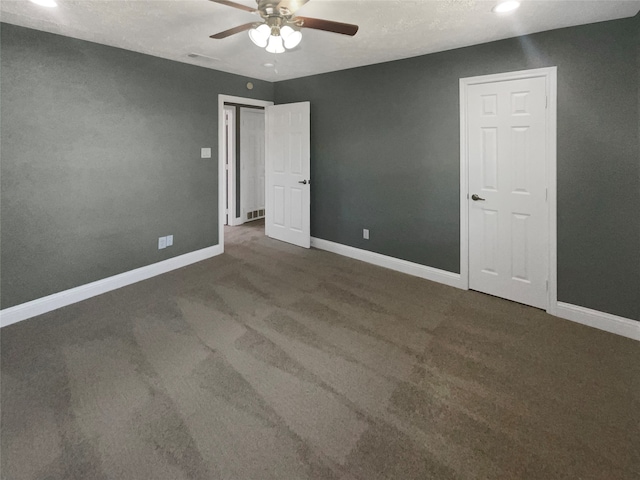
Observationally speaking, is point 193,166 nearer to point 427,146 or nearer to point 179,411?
point 427,146

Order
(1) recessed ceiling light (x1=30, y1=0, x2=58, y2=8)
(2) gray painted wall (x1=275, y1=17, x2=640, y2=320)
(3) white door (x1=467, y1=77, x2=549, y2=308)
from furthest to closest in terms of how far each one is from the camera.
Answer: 1. (3) white door (x1=467, y1=77, x2=549, y2=308)
2. (2) gray painted wall (x1=275, y1=17, x2=640, y2=320)
3. (1) recessed ceiling light (x1=30, y1=0, x2=58, y2=8)

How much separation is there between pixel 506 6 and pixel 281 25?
1.61 m

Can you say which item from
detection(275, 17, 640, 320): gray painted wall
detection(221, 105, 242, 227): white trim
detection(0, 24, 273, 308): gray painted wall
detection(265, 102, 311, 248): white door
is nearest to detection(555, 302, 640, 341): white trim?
detection(275, 17, 640, 320): gray painted wall

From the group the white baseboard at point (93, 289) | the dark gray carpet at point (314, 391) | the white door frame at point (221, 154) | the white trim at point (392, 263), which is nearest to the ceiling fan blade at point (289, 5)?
the dark gray carpet at point (314, 391)

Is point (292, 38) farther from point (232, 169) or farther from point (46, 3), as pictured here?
point (232, 169)

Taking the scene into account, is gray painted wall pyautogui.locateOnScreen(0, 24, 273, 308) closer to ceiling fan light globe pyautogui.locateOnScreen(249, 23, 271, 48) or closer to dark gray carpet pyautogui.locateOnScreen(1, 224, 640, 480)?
dark gray carpet pyautogui.locateOnScreen(1, 224, 640, 480)

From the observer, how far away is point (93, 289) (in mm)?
3418

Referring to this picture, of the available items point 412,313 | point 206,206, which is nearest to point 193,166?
point 206,206

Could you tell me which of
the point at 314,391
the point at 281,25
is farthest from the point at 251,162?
the point at 314,391

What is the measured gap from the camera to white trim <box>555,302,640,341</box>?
8.70 ft

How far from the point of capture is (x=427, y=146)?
373 centimetres

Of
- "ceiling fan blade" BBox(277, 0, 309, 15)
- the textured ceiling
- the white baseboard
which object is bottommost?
the white baseboard

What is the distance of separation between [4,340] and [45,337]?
28 centimetres

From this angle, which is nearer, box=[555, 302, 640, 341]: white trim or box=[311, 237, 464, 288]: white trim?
box=[555, 302, 640, 341]: white trim
